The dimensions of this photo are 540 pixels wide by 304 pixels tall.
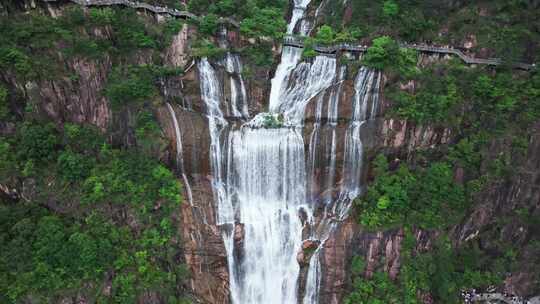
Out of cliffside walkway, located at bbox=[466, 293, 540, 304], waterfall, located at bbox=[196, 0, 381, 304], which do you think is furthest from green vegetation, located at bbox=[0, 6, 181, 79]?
cliffside walkway, located at bbox=[466, 293, 540, 304]

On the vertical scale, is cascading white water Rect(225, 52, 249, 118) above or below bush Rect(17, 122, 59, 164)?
above

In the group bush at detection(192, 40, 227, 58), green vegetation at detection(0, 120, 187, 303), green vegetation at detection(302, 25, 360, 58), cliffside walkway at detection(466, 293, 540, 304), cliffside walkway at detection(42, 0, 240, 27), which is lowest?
cliffside walkway at detection(466, 293, 540, 304)

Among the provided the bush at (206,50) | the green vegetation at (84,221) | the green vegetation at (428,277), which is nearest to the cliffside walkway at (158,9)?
the bush at (206,50)

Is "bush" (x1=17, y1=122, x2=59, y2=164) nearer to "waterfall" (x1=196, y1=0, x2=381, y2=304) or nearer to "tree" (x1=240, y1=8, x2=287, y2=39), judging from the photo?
"waterfall" (x1=196, y1=0, x2=381, y2=304)

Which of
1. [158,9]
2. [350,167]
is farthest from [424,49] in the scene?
[158,9]

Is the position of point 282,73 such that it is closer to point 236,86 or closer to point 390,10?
point 236,86

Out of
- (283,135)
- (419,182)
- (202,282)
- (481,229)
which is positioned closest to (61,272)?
(202,282)

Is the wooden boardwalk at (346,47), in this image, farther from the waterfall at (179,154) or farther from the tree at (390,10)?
the waterfall at (179,154)

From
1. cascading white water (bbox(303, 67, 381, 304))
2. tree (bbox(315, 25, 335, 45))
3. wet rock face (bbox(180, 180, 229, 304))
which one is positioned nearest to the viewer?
cascading white water (bbox(303, 67, 381, 304))

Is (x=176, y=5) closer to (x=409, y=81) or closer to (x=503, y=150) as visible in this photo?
(x=409, y=81)

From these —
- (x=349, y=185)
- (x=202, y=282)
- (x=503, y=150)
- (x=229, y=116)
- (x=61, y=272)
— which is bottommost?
(x=202, y=282)

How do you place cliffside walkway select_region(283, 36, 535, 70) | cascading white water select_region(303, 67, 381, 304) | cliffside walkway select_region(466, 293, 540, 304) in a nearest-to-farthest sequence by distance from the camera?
cascading white water select_region(303, 67, 381, 304), cliffside walkway select_region(283, 36, 535, 70), cliffside walkway select_region(466, 293, 540, 304)
